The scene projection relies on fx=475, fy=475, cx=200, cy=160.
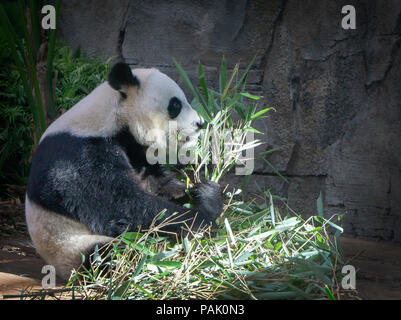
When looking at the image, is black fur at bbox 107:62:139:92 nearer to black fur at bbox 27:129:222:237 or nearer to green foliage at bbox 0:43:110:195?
black fur at bbox 27:129:222:237

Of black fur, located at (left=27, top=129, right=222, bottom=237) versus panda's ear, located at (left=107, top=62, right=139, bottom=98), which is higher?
panda's ear, located at (left=107, top=62, right=139, bottom=98)

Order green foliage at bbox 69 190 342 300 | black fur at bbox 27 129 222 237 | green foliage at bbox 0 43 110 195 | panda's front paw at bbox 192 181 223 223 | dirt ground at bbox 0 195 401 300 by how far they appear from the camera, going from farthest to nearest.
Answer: green foliage at bbox 0 43 110 195
panda's front paw at bbox 192 181 223 223
black fur at bbox 27 129 222 237
dirt ground at bbox 0 195 401 300
green foliage at bbox 69 190 342 300

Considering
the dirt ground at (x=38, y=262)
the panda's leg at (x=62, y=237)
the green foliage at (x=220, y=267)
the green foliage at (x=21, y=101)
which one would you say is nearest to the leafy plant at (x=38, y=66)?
the green foliage at (x=21, y=101)

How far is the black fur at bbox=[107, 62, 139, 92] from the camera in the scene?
2.78 m

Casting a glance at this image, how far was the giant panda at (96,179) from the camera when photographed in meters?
2.61

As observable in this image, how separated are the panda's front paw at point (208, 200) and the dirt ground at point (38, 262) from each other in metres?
0.84

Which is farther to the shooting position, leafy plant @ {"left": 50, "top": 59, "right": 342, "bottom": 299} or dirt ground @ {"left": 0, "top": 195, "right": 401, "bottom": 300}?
dirt ground @ {"left": 0, "top": 195, "right": 401, "bottom": 300}

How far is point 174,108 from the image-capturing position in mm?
2971

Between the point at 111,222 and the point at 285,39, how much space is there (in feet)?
8.35

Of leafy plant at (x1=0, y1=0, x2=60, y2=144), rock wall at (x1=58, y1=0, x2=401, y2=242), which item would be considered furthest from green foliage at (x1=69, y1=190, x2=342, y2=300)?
leafy plant at (x1=0, y1=0, x2=60, y2=144)

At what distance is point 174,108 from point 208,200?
24.1 inches

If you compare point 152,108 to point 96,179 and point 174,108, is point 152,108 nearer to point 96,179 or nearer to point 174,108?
point 174,108

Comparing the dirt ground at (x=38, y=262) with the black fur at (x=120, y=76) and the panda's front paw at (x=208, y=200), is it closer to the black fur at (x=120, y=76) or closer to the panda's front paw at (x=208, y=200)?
the panda's front paw at (x=208, y=200)

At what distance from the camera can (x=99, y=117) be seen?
2.75m
